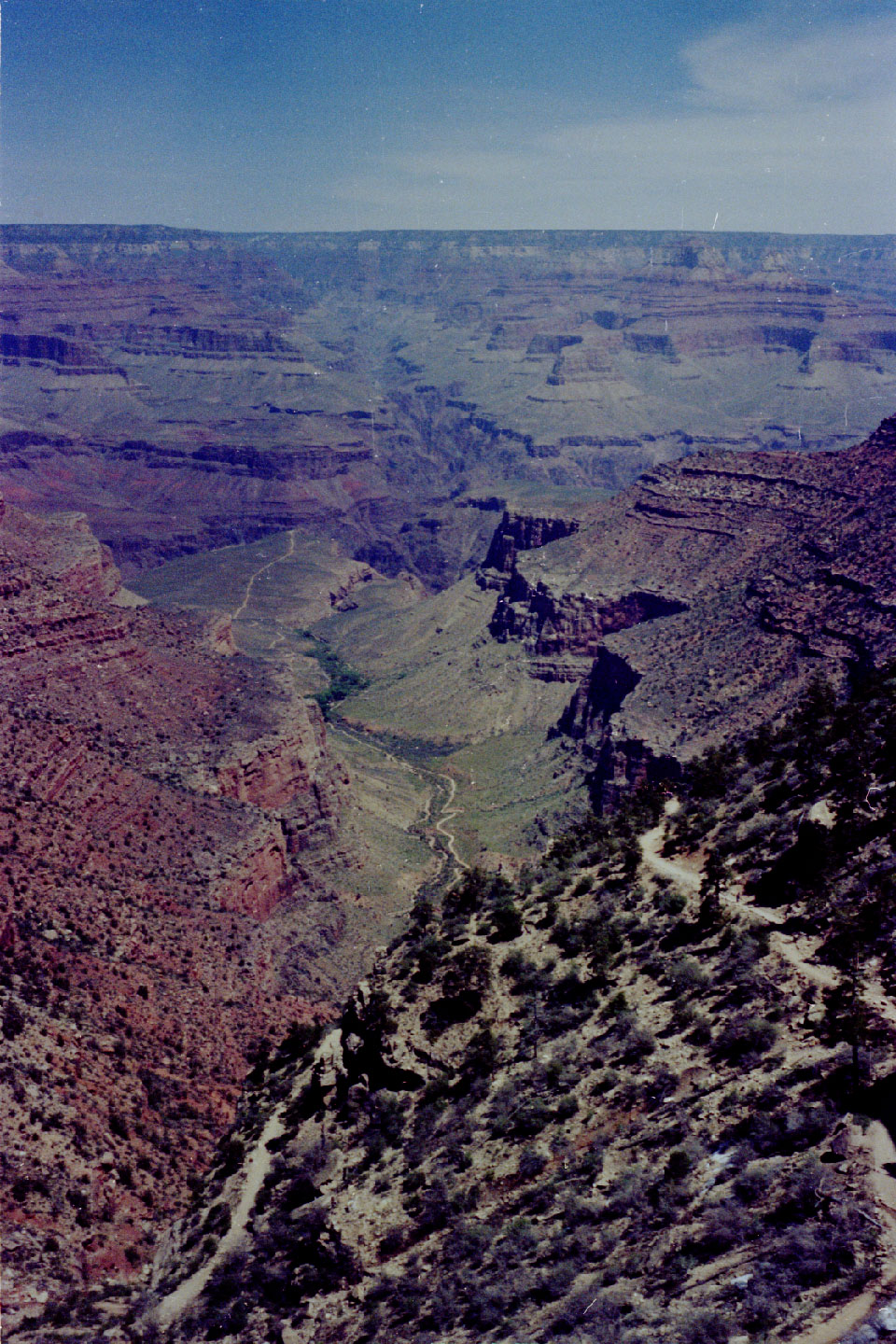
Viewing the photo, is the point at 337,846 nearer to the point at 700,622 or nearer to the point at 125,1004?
the point at 125,1004

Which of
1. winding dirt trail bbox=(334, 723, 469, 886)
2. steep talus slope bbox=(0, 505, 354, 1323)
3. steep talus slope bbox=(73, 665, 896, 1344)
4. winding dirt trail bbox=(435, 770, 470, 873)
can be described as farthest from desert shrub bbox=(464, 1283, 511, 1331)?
winding dirt trail bbox=(435, 770, 470, 873)

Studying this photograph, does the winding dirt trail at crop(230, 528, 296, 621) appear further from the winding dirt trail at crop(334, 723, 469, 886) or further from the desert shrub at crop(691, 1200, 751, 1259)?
the desert shrub at crop(691, 1200, 751, 1259)

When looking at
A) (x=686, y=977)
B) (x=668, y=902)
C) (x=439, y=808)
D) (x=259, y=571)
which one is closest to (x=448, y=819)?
(x=439, y=808)

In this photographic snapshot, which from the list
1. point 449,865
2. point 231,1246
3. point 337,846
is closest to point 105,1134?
point 231,1246

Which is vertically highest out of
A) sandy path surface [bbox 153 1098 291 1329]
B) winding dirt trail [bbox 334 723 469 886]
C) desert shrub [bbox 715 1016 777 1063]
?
desert shrub [bbox 715 1016 777 1063]

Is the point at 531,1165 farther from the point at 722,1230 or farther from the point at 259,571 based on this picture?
the point at 259,571

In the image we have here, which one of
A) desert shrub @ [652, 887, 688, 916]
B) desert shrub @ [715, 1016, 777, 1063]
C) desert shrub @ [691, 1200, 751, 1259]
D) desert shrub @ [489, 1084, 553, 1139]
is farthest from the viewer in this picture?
desert shrub @ [652, 887, 688, 916]
